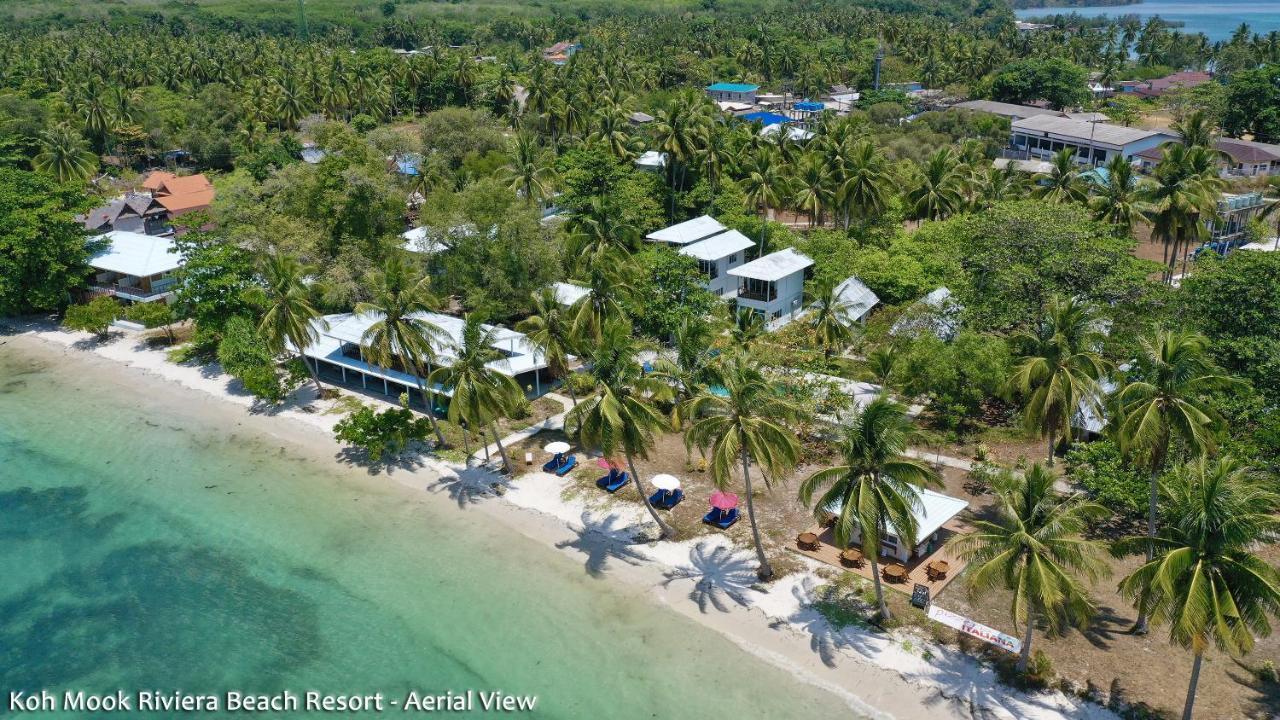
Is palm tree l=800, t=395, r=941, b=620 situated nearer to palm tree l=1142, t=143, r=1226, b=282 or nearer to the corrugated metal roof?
the corrugated metal roof

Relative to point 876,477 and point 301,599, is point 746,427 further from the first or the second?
point 301,599

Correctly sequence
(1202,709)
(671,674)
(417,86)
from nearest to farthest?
(1202,709), (671,674), (417,86)

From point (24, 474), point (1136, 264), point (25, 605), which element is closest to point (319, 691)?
point (25, 605)

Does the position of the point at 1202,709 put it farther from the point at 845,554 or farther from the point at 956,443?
the point at 956,443

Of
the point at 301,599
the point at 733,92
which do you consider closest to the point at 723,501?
the point at 301,599

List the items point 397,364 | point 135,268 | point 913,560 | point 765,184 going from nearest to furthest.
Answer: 1. point 913,560
2. point 397,364
3. point 135,268
4. point 765,184
